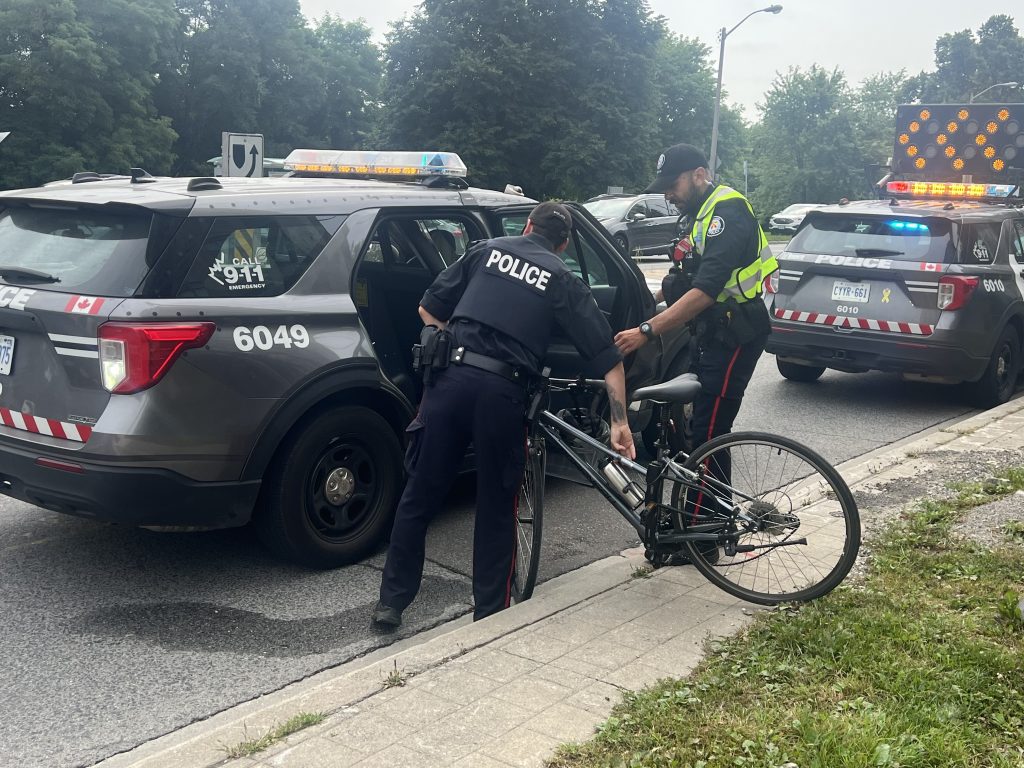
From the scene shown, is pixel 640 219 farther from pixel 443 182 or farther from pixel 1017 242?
pixel 443 182

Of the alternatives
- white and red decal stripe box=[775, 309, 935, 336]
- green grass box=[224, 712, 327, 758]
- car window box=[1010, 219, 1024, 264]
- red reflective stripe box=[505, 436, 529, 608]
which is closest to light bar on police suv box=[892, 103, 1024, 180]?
car window box=[1010, 219, 1024, 264]

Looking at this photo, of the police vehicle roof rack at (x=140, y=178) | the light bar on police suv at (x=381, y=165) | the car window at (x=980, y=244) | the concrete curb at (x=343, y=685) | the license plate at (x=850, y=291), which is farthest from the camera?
the license plate at (x=850, y=291)

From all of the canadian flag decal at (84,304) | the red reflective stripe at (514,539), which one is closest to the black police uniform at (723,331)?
the red reflective stripe at (514,539)

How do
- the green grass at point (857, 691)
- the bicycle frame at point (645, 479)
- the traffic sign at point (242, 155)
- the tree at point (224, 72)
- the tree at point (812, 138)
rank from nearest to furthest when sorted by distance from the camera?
the green grass at point (857, 691)
the bicycle frame at point (645, 479)
the traffic sign at point (242, 155)
the tree at point (224, 72)
the tree at point (812, 138)

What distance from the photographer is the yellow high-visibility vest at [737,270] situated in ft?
15.9

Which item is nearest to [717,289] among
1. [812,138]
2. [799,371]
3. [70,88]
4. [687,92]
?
[799,371]

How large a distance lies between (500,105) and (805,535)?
128ft

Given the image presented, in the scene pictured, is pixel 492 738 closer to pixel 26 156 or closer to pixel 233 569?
pixel 233 569

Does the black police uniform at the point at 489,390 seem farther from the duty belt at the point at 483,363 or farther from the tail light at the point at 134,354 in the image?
the tail light at the point at 134,354

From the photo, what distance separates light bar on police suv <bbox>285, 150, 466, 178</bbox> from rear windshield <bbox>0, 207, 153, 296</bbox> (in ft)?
6.81

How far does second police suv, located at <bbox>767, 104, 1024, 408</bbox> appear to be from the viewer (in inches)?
345

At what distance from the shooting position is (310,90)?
54688 millimetres

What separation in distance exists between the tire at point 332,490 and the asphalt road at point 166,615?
151 millimetres

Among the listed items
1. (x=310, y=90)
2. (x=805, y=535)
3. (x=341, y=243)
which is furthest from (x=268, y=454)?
(x=310, y=90)
